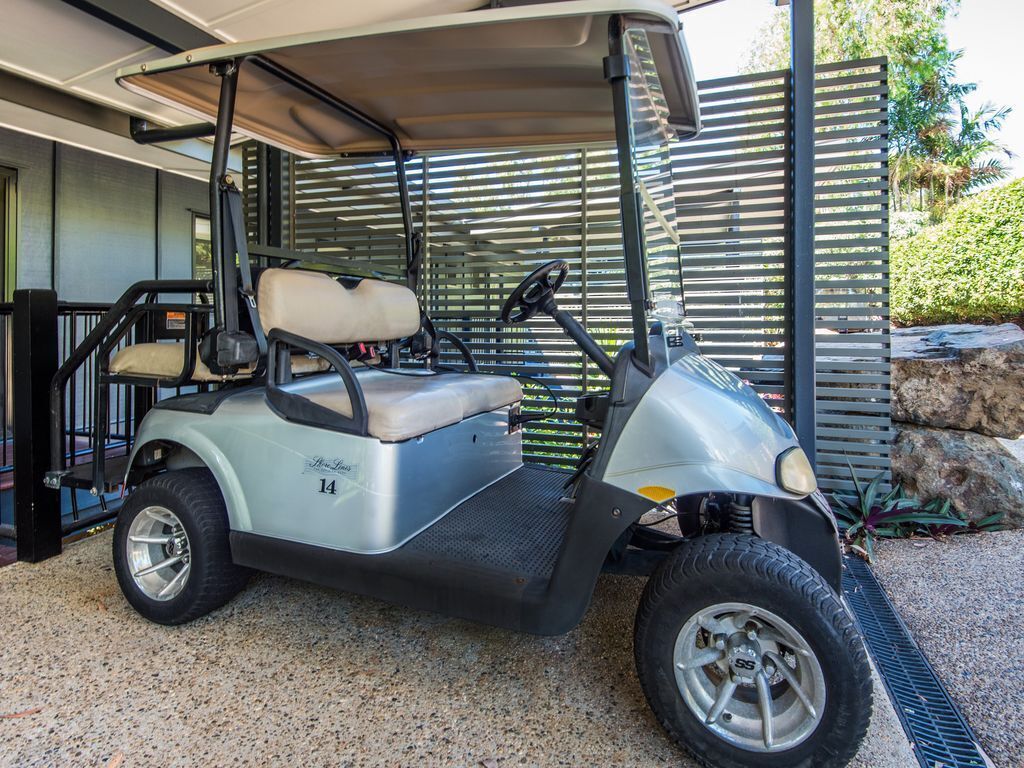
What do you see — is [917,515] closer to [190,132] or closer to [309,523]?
[309,523]

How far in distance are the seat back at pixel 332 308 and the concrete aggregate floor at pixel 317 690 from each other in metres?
1.09

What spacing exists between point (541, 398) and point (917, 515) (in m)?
2.17

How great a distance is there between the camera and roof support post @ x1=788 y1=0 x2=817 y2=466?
3170 millimetres

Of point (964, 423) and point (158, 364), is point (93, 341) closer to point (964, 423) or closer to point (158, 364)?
point (158, 364)

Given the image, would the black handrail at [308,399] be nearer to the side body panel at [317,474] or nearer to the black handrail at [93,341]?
the side body panel at [317,474]

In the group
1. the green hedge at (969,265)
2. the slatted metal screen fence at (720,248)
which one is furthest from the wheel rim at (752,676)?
the green hedge at (969,265)

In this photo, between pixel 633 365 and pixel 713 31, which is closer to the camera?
pixel 633 365

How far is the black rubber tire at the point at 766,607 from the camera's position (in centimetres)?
136

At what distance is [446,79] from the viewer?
2209 mm

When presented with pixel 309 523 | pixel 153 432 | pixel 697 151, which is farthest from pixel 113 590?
pixel 697 151

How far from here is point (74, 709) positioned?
68.2 inches

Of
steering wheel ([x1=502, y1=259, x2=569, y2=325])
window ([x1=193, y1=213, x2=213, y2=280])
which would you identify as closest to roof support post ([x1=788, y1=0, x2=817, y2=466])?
steering wheel ([x1=502, y1=259, x2=569, y2=325])

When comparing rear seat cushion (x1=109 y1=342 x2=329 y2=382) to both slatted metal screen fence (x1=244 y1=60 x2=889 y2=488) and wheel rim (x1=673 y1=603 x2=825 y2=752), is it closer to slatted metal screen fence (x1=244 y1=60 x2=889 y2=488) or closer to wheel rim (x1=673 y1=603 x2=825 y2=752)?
slatted metal screen fence (x1=244 y1=60 x2=889 y2=488)

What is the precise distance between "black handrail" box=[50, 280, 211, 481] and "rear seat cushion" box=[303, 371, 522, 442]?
2.23 ft
